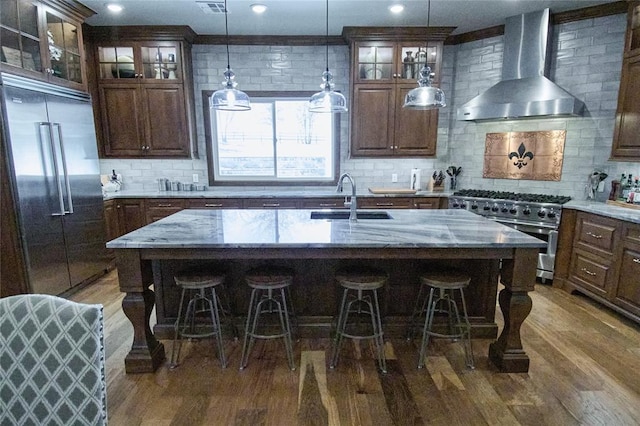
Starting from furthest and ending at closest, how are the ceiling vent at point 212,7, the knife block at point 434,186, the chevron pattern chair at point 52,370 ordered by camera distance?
the knife block at point 434,186
the ceiling vent at point 212,7
the chevron pattern chair at point 52,370

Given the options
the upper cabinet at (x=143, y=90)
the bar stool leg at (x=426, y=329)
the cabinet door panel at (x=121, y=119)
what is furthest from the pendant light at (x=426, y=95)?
the cabinet door panel at (x=121, y=119)

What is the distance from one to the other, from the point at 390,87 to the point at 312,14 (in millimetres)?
1243

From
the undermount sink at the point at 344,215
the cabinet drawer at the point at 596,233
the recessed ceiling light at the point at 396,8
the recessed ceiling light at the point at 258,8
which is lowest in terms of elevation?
the cabinet drawer at the point at 596,233

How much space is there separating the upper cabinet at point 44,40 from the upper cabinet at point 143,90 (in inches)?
20.9

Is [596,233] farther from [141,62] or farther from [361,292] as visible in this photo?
[141,62]

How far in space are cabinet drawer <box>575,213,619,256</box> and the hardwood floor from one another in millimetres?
808

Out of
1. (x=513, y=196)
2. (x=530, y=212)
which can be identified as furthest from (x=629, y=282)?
(x=513, y=196)

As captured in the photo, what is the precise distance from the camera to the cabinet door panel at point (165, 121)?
4383 millimetres

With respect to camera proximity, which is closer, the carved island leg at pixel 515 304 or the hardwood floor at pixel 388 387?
the hardwood floor at pixel 388 387

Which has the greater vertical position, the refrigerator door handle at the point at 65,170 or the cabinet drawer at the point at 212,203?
the refrigerator door handle at the point at 65,170

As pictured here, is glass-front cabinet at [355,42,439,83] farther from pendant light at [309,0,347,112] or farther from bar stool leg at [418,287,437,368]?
bar stool leg at [418,287,437,368]

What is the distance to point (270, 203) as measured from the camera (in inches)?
176

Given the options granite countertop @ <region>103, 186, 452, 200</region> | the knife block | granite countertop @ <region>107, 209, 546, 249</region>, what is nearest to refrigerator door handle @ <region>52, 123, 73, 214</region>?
granite countertop @ <region>103, 186, 452, 200</region>

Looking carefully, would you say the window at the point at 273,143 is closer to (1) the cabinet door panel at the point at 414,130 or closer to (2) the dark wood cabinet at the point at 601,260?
(1) the cabinet door panel at the point at 414,130
